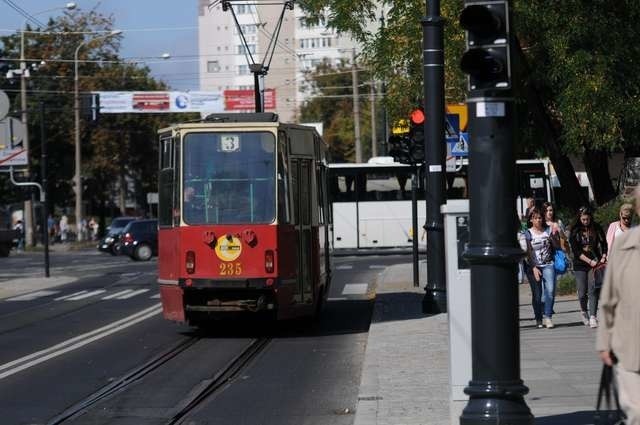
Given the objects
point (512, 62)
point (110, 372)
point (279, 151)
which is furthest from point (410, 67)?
point (512, 62)

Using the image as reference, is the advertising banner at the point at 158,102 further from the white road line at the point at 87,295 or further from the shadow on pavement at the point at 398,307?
the shadow on pavement at the point at 398,307

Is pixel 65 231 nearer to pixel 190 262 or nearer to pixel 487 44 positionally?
pixel 190 262

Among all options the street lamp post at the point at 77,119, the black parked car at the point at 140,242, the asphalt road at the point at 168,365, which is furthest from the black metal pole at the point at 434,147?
the street lamp post at the point at 77,119

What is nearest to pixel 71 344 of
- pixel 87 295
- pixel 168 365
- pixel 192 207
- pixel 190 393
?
pixel 192 207

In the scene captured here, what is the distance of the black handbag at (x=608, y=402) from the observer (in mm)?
6973

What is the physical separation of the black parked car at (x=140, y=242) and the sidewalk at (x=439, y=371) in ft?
97.4

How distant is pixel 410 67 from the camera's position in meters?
23.9

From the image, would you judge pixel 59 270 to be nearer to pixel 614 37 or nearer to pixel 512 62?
pixel 614 37

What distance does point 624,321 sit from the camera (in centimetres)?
665

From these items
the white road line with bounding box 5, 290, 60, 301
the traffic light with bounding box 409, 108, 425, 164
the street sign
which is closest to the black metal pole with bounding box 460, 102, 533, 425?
the traffic light with bounding box 409, 108, 425, 164

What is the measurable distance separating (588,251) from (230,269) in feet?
15.6

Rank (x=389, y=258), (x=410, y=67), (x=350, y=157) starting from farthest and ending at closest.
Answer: (x=350, y=157), (x=389, y=258), (x=410, y=67)

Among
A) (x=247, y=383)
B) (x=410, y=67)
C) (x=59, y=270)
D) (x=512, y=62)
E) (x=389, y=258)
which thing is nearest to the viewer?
(x=512, y=62)

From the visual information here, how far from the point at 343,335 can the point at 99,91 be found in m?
54.3
